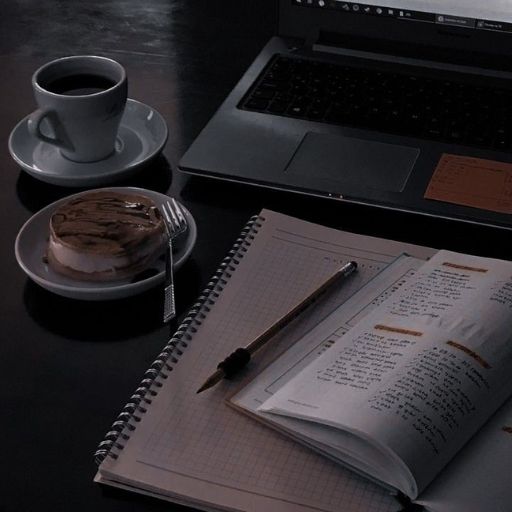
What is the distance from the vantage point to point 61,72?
88 centimetres

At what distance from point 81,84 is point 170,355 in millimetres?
322

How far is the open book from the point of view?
0.56m

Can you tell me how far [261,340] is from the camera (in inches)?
26.5

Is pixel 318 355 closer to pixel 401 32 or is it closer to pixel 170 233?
pixel 170 233

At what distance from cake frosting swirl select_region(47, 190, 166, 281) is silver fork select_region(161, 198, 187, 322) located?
1cm

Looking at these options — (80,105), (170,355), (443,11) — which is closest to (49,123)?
(80,105)

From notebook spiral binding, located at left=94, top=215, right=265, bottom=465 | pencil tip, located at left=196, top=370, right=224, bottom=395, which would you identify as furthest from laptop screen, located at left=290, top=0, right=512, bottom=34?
pencil tip, located at left=196, top=370, right=224, bottom=395

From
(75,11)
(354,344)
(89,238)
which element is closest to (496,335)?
(354,344)

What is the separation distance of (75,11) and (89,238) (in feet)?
1.89

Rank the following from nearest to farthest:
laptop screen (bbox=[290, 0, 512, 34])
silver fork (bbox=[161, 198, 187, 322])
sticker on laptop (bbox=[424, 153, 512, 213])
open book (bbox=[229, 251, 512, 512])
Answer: open book (bbox=[229, 251, 512, 512]) → silver fork (bbox=[161, 198, 187, 322]) → sticker on laptop (bbox=[424, 153, 512, 213]) → laptop screen (bbox=[290, 0, 512, 34])

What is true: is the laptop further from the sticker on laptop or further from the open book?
the open book

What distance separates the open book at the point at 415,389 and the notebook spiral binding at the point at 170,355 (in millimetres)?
58

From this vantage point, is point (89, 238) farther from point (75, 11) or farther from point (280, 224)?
point (75, 11)

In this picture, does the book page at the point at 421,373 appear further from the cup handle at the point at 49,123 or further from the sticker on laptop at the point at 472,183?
the cup handle at the point at 49,123
